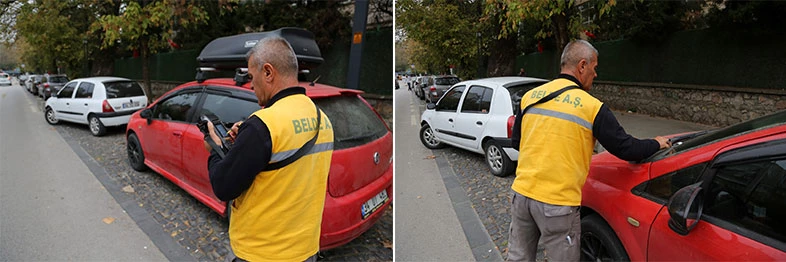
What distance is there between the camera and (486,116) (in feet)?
22.6

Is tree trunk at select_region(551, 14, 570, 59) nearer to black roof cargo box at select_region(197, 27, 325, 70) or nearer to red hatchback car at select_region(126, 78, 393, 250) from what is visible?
black roof cargo box at select_region(197, 27, 325, 70)

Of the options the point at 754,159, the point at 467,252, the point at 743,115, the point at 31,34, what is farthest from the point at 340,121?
the point at 31,34

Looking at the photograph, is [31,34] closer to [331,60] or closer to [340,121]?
[331,60]

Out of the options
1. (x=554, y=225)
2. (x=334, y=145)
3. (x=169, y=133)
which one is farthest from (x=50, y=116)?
(x=554, y=225)

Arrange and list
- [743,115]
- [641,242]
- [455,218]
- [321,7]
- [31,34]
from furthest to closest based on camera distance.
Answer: [31,34], [321,7], [743,115], [455,218], [641,242]

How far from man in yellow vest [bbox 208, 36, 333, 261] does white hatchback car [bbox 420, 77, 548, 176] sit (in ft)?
13.0

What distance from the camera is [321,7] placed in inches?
469

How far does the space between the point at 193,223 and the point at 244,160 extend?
3466 millimetres

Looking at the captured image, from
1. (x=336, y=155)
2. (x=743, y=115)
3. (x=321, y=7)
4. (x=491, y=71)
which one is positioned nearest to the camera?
(x=336, y=155)

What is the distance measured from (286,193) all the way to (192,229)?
10.4ft

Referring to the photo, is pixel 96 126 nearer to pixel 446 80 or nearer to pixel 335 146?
pixel 335 146

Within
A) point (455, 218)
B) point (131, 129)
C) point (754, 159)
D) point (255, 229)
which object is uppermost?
point (754, 159)

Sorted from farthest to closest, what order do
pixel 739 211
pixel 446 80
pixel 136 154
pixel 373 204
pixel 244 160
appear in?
pixel 446 80, pixel 136 154, pixel 373 204, pixel 739 211, pixel 244 160

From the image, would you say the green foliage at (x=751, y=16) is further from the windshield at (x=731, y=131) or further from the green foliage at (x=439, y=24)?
the windshield at (x=731, y=131)
